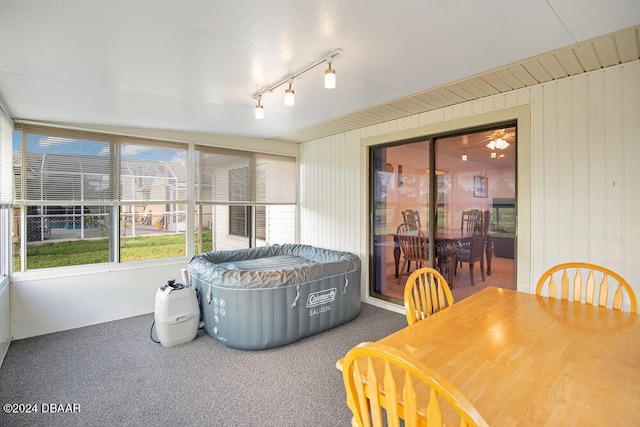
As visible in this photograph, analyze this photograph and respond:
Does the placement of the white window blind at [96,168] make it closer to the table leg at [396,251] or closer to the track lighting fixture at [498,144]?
the table leg at [396,251]

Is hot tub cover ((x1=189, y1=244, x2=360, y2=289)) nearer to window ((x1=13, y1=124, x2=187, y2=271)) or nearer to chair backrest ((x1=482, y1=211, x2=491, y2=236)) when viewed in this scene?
window ((x1=13, y1=124, x2=187, y2=271))

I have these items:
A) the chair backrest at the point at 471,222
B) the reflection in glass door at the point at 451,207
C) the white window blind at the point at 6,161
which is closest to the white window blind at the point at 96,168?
the white window blind at the point at 6,161

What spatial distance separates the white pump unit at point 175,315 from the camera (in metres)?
2.89

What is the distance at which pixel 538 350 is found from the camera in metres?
1.31

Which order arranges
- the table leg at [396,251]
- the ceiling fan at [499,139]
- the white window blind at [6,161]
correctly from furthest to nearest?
the table leg at [396,251], the ceiling fan at [499,139], the white window blind at [6,161]

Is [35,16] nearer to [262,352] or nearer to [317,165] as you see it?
[262,352]

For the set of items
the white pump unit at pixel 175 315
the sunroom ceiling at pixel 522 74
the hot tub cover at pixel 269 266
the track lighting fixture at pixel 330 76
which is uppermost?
the sunroom ceiling at pixel 522 74

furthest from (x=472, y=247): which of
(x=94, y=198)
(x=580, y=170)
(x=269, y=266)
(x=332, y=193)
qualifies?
(x=94, y=198)

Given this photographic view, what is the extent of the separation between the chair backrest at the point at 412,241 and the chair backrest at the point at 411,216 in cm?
4

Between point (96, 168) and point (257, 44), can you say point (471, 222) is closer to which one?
point (257, 44)

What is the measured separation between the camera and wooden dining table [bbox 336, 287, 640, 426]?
942 millimetres

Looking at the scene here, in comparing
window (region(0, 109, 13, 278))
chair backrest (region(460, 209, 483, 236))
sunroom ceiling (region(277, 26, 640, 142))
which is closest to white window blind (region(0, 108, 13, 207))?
window (region(0, 109, 13, 278))

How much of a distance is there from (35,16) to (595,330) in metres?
3.24

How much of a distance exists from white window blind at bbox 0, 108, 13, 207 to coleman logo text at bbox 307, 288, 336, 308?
3.04 meters
